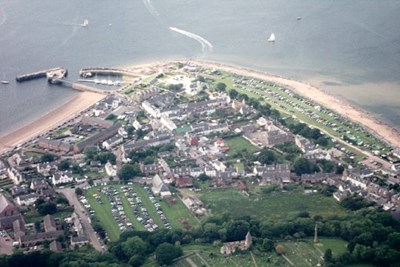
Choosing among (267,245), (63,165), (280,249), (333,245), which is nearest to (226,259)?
(267,245)

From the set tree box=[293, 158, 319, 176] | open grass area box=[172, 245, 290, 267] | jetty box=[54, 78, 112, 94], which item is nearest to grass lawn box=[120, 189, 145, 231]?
open grass area box=[172, 245, 290, 267]

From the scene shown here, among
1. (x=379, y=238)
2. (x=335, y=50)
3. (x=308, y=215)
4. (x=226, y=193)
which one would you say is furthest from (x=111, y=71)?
(x=379, y=238)

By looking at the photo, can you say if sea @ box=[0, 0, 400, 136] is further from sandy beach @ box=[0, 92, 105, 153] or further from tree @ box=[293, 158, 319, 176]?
tree @ box=[293, 158, 319, 176]

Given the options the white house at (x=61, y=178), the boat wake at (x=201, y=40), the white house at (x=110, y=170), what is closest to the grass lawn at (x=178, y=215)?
the white house at (x=110, y=170)

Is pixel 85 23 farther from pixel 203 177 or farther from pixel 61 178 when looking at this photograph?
pixel 203 177

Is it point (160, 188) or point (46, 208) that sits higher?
point (160, 188)
